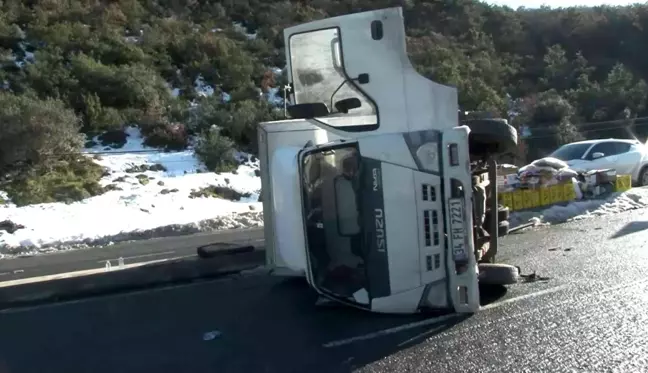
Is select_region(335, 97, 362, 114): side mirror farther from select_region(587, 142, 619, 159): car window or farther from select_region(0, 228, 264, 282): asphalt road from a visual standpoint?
select_region(587, 142, 619, 159): car window

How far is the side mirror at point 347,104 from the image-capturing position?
7992 millimetres

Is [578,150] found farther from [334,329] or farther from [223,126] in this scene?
[334,329]

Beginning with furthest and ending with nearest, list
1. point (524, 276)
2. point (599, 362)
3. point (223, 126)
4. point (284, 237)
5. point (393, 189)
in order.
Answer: point (223, 126), point (524, 276), point (284, 237), point (393, 189), point (599, 362)

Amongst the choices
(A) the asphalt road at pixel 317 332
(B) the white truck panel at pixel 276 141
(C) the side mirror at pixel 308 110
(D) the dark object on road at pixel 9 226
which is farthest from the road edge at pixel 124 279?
(D) the dark object on road at pixel 9 226

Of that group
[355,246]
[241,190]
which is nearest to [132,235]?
[241,190]

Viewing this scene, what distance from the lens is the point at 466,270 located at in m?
6.90

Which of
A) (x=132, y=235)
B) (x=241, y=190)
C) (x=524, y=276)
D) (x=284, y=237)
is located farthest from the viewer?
(x=241, y=190)

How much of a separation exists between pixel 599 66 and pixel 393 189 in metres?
42.9

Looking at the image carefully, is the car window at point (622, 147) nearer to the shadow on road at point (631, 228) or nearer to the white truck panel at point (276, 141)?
the shadow on road at point (631, 228)

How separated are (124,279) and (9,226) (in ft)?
29.5

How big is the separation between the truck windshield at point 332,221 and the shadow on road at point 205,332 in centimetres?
35

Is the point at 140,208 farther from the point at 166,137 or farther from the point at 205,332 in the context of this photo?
the point at 205,332

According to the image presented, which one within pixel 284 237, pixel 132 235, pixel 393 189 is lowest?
pixel 132 235

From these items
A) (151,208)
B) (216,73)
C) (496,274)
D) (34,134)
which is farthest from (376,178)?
(216,73)
